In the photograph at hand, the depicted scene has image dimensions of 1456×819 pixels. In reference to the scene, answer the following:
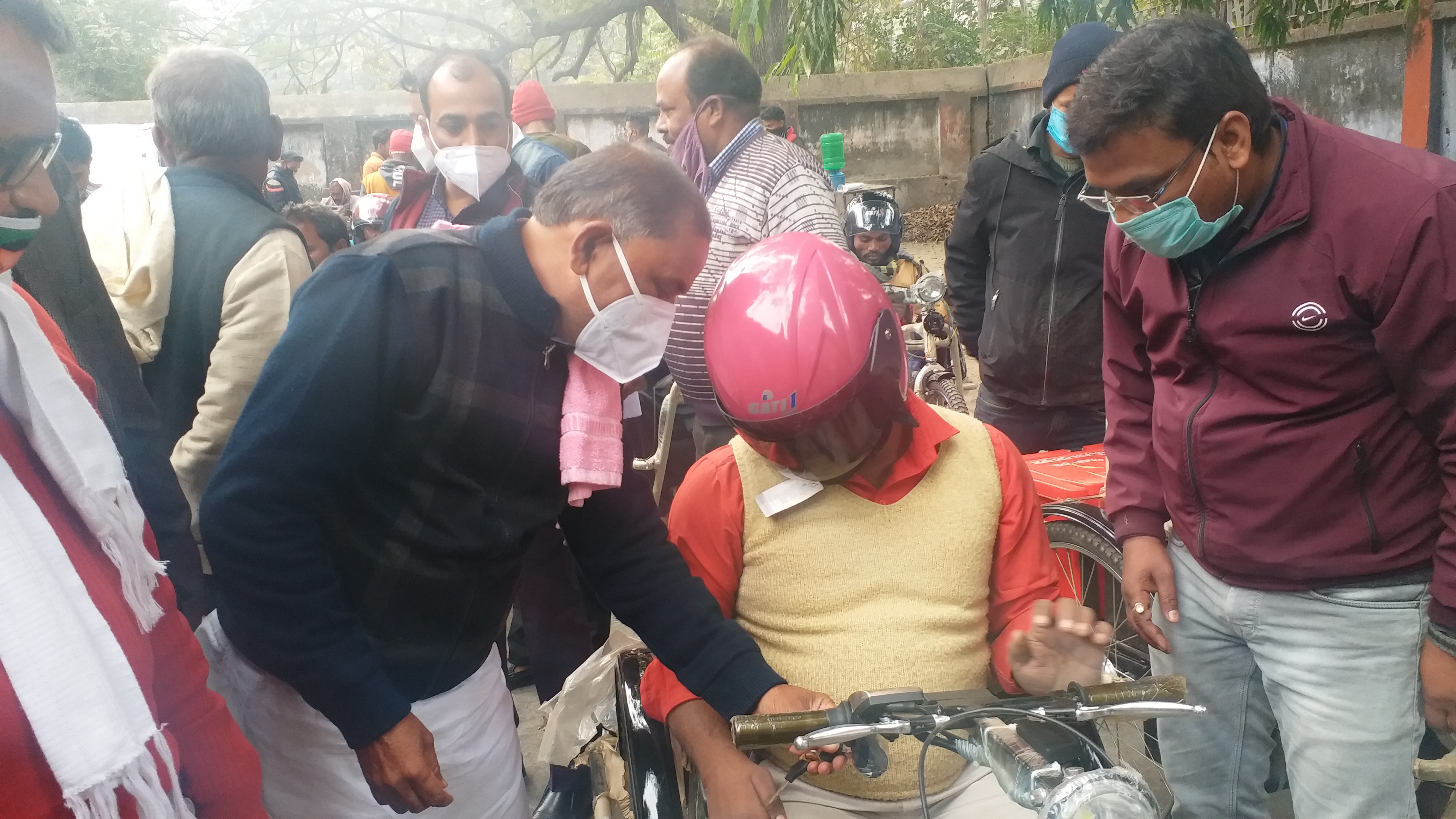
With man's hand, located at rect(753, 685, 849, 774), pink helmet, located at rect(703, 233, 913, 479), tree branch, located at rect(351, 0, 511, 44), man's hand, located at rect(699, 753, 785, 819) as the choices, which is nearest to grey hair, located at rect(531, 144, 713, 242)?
pink helmet, located at rect(703, 233, 913, 479)

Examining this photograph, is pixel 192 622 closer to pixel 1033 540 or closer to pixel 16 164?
pixel 16 164

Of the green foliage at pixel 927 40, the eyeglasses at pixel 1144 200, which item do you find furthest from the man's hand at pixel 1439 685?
the green foliage at pixel 927 40

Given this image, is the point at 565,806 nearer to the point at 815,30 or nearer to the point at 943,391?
the point at 943,391

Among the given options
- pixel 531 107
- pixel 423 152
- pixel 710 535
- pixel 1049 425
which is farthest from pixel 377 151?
pixel 710 535

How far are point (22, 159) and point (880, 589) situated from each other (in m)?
1.51

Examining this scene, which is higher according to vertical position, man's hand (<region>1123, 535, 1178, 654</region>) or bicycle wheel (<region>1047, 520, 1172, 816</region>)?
man's hand (<region>1123, 535, 1178, 654</region>)

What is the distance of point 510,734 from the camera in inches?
80.4

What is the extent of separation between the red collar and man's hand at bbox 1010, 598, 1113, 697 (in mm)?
396

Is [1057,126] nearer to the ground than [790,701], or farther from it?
farther from it

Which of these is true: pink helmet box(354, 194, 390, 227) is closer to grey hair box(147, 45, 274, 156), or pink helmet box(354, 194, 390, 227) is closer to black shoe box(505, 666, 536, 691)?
black shoe box(505, 666, 536, 691)

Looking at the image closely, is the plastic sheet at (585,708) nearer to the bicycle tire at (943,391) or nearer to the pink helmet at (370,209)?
the bicycle tire at (943,391)

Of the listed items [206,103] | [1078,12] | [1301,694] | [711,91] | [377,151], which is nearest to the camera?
[1301,694]

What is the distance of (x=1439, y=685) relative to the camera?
1.72m

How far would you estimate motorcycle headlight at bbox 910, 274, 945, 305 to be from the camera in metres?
5.53
